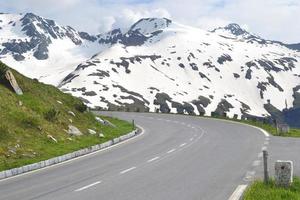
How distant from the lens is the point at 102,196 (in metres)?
14.0

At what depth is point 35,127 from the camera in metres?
31.1

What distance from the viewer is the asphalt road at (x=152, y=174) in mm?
14508

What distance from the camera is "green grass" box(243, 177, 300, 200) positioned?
475 inches

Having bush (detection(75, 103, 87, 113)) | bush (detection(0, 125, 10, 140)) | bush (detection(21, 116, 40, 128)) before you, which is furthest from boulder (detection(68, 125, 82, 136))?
bush (detection(0, 125, 10, 140))

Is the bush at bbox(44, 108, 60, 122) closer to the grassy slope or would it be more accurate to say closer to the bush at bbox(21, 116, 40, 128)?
the grassy slope

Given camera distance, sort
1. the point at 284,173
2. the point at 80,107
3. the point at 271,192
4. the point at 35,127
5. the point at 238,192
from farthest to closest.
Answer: the point at 80,107 → the point at 35,127 → the point at 238,192 → the point at 284,173 → the point at 271,192

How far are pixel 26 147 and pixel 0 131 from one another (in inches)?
62.0

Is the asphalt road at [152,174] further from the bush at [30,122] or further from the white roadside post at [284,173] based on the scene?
the bush at [30,122]

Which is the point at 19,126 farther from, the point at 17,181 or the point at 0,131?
the point at 17,181

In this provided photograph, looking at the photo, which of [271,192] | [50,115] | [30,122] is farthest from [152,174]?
[50,115]

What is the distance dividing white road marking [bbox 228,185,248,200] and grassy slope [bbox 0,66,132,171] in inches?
413

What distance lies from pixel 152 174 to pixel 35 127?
14405 millimetres

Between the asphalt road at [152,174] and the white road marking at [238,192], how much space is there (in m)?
0.15

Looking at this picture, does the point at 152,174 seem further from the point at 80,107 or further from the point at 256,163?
the point at 80,107
